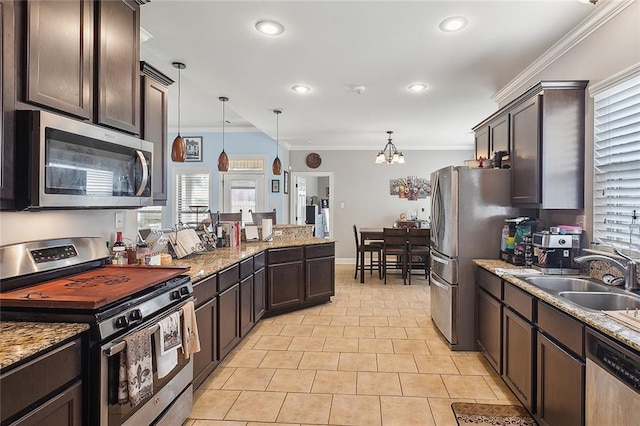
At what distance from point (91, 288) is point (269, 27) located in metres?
2.10

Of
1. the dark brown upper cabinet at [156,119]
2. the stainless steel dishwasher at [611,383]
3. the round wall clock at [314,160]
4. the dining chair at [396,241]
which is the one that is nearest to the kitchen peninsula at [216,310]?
the dark brown upper cabinet at [156,119]

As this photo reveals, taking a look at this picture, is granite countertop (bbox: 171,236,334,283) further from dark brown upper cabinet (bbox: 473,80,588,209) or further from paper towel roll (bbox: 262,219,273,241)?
dark brown upper cabinet (bbox: 473,80,588,209)

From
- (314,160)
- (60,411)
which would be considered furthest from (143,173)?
(314,160)

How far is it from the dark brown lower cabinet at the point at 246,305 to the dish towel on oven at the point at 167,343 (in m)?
1.38

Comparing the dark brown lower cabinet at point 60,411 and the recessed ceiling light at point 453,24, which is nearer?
the dark brown lower cabinet at point 60,411

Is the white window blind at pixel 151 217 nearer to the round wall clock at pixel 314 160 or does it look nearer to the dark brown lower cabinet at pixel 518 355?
the round wall clock at pixel 314 160

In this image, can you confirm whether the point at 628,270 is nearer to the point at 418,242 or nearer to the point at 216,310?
the point at 216,310

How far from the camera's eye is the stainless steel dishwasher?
133cm

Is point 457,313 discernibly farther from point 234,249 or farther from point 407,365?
point 234,249

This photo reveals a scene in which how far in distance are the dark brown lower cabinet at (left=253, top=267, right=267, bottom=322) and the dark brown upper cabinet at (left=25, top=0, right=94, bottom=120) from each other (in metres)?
2.33

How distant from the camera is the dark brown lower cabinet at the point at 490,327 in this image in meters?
2.70

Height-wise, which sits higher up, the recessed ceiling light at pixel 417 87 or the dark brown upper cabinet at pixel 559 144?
the recessed ceiling light at pixel 417 87

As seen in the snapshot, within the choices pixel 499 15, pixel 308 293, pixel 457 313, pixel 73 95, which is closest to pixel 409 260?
pixel 308 293

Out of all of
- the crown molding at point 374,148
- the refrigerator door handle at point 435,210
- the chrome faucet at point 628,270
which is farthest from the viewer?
the crown molding at point 374,148
